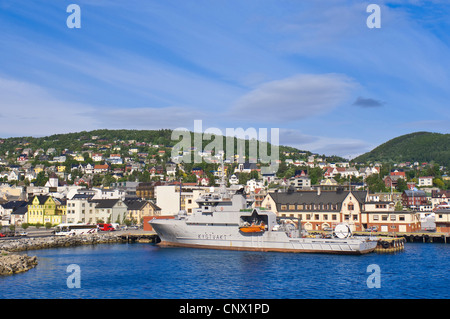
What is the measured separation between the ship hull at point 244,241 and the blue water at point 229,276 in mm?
1597

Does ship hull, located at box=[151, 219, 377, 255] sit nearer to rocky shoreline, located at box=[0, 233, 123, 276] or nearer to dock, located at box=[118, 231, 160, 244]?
dock, located at box=[118, 231, 160, 244]

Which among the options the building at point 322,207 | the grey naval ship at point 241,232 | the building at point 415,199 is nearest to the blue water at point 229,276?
the grey naval ship at point 241,232

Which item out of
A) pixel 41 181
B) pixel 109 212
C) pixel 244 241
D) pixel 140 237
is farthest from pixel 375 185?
pixel 41 181

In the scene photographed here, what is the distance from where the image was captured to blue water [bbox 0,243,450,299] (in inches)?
1222

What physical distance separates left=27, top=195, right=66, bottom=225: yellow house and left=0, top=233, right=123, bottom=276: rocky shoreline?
23101mm

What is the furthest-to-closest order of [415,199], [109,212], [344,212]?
[415,199]
[109,212]
[344,212]

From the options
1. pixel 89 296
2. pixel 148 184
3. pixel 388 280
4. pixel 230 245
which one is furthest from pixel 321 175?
pixel 89 296

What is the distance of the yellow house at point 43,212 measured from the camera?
278 feet

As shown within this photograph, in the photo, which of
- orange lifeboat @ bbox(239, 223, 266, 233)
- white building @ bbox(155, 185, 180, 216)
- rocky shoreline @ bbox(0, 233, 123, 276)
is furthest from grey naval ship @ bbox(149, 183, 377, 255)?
white building @ bbox(155, 185, 180, 216)

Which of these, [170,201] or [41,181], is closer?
[170,201]

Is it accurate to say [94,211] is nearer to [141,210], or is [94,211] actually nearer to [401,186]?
[141,210]

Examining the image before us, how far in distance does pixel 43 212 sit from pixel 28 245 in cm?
3174

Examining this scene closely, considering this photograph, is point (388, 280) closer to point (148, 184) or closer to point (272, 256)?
point (272, 256)

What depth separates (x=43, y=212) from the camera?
280ft
